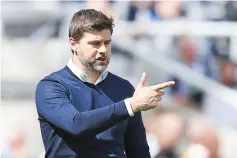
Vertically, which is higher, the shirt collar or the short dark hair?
the short dark hair

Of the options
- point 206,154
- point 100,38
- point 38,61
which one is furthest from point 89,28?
point 38,61

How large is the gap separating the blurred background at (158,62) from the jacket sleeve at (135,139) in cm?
305

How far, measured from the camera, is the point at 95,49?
3.20 m

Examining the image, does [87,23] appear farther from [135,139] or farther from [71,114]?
[135,139]

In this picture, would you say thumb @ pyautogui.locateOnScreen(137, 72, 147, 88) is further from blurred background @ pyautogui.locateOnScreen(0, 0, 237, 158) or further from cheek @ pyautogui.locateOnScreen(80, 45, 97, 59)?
blurred background @ pyautogui.locateOnScreen(0, 0, 237, 158)

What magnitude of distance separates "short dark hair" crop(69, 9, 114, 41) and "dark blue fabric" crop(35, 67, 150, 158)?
0.18m

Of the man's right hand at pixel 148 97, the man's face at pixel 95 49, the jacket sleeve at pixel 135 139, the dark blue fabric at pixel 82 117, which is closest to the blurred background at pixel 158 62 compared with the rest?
the jacket sleeve at pixel 135 139

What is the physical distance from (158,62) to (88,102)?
4.03m

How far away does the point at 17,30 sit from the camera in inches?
311

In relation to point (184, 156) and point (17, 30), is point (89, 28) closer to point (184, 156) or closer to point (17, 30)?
point (184, 156)

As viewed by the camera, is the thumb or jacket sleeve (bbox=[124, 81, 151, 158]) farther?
jacket sleeve (bbox=[124, 81, 151, 158])

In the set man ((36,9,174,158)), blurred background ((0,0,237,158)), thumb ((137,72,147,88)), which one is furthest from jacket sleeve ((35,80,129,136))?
blurred background ((0,0,237,158))

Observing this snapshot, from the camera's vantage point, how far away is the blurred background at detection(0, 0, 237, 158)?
22.2 feet

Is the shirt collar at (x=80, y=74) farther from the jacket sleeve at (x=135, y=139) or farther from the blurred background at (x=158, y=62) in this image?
the blurred background at (x=158, y=62)
